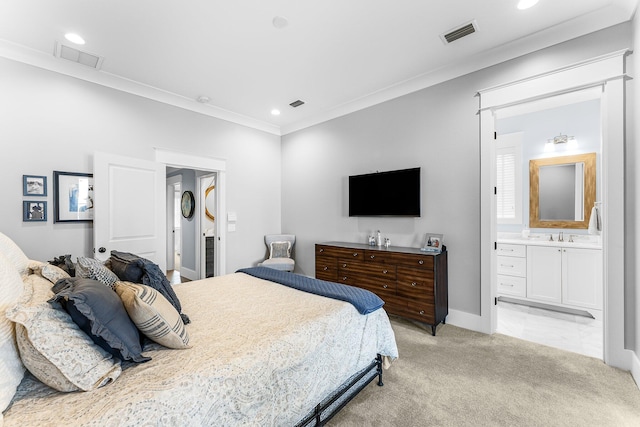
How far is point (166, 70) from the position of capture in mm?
3209

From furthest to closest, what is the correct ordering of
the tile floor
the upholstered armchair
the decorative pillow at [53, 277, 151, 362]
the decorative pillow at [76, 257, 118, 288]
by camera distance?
the upholstered armchair → the tile floor → the decorative pillow at [76, 257, 118, 288] → the decorative pillow at [53, 277, 151, 362]

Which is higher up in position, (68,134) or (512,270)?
(68,134)

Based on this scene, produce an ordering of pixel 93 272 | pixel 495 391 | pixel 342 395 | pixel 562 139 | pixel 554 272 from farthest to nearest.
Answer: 1. pixel 562 139
2. pixel 554 272
3. pixel 495 391
4. pixel 342 395
5. pixel 93 272

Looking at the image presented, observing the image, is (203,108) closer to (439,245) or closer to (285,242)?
(285,242)

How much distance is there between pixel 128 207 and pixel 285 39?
2.64 meters

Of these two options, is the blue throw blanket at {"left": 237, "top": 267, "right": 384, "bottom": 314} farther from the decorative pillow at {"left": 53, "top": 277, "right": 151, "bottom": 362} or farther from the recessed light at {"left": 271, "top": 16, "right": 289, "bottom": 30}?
the recessed light at {"left": 271, "top": 16, "right": 289, "bottom": 30}

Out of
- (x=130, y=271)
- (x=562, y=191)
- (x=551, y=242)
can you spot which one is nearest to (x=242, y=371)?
(x=130, y=271)

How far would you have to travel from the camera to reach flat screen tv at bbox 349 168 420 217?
11.5 feet

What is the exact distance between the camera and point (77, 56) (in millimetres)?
2893

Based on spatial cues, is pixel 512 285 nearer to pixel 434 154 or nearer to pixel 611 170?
pixel 611 170

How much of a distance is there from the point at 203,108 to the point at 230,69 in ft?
3.93

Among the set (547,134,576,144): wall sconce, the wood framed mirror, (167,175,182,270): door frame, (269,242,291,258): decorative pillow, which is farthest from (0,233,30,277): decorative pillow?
(547,134,576,144): wall sconce

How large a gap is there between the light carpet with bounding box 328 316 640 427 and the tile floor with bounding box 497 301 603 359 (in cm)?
23

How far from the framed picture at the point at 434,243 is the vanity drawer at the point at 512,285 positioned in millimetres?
1609
